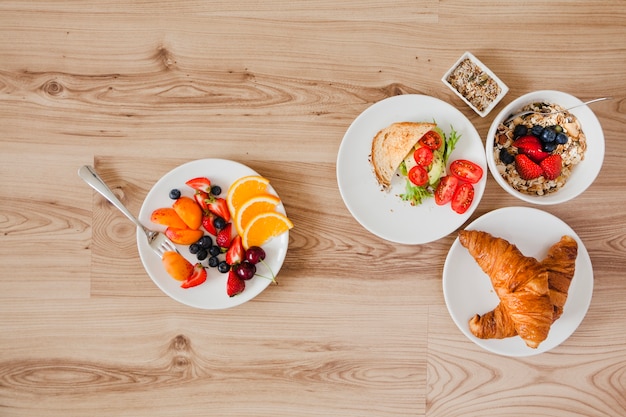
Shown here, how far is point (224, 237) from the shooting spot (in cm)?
148

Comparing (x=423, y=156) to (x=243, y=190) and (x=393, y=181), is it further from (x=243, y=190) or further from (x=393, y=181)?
(x=243, y=190)

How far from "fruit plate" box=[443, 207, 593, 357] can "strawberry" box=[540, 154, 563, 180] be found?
0.13 metres

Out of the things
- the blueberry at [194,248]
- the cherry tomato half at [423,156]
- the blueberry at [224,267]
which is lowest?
the blueberry at [224,267]

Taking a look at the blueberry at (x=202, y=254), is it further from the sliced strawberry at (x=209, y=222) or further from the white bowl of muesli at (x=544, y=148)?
the white bowl of muesli at (x=544, y=148)

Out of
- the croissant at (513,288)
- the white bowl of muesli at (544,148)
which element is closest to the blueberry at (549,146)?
the white bowl of muesli at (544,148)

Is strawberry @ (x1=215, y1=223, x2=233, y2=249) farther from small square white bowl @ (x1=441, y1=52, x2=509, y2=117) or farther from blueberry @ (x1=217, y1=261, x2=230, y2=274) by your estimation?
small square white bowl @ (x1=441, y1=52, x2=509, y2=117)

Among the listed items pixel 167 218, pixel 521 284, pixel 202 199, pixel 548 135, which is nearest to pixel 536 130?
pixel 548 135

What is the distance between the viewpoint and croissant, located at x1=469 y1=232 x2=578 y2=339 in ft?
4.70

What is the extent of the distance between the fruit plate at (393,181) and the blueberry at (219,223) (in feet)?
1.16

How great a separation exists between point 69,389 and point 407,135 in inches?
51.0

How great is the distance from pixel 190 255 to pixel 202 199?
174mm

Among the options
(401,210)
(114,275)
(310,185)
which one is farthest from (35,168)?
(401,210)

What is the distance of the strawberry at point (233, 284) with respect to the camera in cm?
145

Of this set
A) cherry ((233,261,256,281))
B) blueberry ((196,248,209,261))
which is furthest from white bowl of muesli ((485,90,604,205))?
blueberry ((196,248,209,261))
